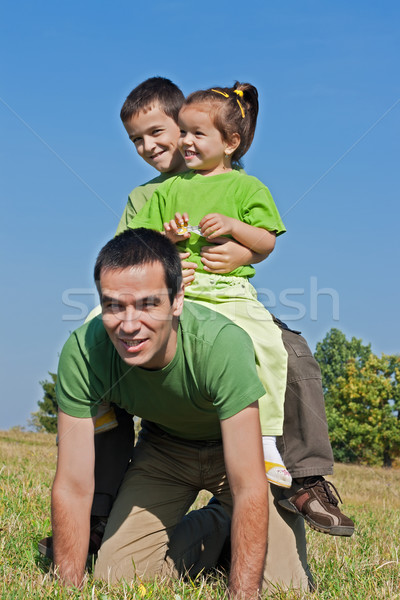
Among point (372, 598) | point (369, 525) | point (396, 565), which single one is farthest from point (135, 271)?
point (369, 525)

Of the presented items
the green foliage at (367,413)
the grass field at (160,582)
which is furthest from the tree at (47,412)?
the grass field at (160,582)

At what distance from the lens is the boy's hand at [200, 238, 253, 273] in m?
4.70

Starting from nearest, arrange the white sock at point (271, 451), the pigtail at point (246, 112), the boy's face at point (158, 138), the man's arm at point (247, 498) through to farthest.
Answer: the man's arm at point (247, 498) < the white sock at point (271, 451) < the pigtail at point (246, 112) < the boy's face at point (158, 138)

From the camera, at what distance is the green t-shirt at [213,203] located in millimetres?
4828

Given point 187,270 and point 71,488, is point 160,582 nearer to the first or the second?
point 71,488

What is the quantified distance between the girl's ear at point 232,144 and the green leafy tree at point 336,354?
143 feet

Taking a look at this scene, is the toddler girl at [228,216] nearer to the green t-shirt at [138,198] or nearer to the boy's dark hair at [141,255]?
the green t-shirt at [138,198]

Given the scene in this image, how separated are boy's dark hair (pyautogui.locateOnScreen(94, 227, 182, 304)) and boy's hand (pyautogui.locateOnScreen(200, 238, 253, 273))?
69 centimetres

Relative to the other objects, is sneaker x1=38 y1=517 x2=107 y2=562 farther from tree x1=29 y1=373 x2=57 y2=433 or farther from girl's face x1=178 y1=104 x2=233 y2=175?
tree x1=29 y1=373 x2=57 y2=433

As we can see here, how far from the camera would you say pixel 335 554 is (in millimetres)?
5383

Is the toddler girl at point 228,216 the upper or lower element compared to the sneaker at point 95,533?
upper

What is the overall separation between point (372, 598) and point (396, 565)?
1.02 meters

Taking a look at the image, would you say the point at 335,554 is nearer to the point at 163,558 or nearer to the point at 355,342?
the point at 163,558

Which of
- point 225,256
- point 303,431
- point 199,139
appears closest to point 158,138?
point 199,139
